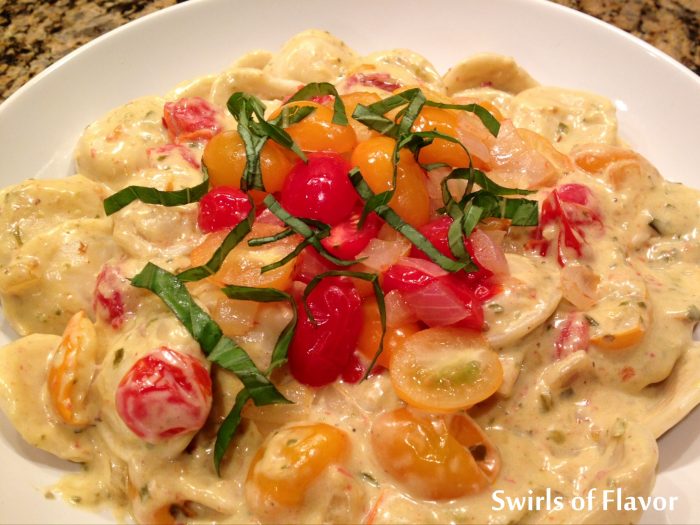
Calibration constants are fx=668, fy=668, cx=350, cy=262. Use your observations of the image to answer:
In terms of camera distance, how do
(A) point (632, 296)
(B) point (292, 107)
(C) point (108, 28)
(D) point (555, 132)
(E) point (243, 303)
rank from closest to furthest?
(E) point (243, 303) < (A) point (632, 296) < (B) point (292, 107) < (D) point (555, 132) < (C) point (108, 28)

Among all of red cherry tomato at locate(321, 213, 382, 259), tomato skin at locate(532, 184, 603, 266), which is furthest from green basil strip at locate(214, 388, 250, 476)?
tomato skin at locate(532, 184, 603, 266)

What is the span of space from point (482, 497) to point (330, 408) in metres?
0.64

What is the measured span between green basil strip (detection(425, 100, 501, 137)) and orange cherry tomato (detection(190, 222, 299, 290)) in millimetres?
902

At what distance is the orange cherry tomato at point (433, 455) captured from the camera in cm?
231

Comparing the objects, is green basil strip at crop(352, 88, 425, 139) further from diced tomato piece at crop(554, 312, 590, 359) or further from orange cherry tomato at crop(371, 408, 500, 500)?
orange cherry tomato at crop(371, 408, 500, 500)

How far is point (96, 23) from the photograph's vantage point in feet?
15.2

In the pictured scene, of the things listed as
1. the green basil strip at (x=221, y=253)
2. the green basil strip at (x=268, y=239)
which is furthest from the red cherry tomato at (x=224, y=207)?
the green basil strip at (x=268, y=239)

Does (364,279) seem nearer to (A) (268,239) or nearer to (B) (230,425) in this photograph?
(A) (268,239)

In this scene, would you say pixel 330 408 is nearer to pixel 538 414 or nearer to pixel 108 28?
pixel 538 414

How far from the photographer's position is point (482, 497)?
2.36m

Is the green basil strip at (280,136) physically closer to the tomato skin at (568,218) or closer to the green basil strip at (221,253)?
the green basil strip at (221,253)

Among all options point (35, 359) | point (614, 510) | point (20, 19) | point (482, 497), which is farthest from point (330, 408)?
point (20, 19)

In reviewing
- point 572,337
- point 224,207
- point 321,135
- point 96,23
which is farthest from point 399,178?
point 96,23

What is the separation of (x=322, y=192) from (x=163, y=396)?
37.4 inches
